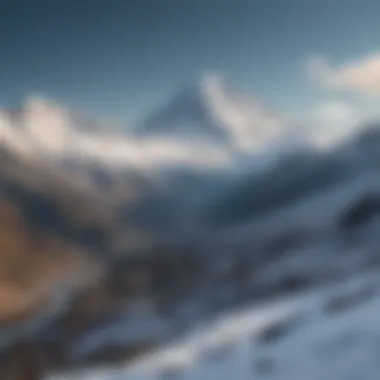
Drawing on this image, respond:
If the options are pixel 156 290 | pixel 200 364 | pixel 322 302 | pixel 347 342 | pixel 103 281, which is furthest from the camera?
pixel 103 281

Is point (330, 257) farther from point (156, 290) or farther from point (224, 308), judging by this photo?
point (156, 290)

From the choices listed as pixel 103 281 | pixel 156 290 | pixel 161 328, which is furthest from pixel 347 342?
pixel 103 281

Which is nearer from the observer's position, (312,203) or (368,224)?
Result: (368,224)

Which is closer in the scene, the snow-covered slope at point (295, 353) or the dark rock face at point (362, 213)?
the snow-covered slope at point (295, 353)

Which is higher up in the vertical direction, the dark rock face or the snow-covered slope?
the dark rock face

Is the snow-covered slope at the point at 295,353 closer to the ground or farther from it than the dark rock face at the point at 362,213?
closer to the ground

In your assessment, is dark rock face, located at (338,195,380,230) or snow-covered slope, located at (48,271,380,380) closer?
snow-covered slope, located at (48,271,380,380)

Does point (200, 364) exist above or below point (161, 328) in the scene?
below

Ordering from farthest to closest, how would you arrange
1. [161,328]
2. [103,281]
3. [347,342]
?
[103,281], [161,328], [347,342]

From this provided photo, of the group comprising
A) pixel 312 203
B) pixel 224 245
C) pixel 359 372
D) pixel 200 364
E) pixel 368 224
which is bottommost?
pixel 359 372

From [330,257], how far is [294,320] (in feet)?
103

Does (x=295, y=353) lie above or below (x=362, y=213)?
below

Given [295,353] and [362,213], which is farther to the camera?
[362,213]

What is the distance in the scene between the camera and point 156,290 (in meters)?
66.6
